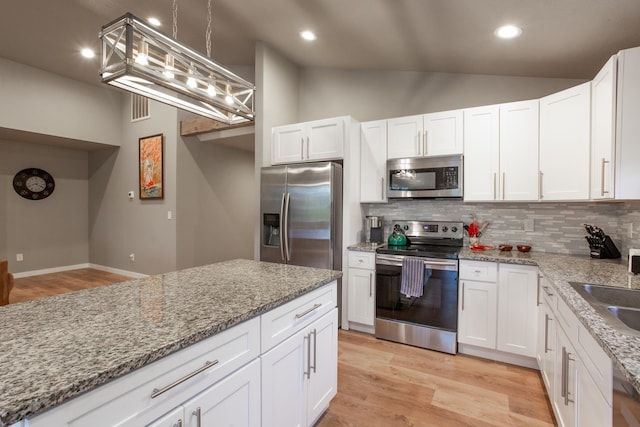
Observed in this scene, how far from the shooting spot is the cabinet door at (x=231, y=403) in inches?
39.7

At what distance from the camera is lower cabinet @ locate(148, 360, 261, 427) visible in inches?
37.9

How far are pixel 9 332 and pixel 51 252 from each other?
20.8 ft

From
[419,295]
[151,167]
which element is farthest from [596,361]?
[151,167]

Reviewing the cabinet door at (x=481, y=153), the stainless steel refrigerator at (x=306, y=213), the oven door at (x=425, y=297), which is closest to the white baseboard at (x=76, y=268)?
the stainless steel refrigerator at (x=306, y=213)

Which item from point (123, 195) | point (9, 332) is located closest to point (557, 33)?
point (9, 332)

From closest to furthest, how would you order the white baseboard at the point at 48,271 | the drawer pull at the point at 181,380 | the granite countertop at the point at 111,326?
the granite countertop at the point at 111,326, the drawer pull at the point at 181,380, the white baseboard at the point at 48,271

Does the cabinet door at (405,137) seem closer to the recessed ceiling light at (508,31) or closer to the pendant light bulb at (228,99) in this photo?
the recessed ceiling light at (508,31)

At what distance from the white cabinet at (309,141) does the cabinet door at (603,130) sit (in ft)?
6.57

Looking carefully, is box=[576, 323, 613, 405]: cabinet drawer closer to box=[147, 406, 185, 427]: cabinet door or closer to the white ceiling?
box=[147, 406, 185, 427]: cabinet door

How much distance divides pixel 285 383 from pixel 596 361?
49.5 inches

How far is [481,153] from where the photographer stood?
2.87 metres

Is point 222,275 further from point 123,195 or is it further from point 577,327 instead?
point 123,195

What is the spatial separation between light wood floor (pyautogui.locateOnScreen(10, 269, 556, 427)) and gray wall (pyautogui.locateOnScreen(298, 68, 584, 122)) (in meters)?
2.58

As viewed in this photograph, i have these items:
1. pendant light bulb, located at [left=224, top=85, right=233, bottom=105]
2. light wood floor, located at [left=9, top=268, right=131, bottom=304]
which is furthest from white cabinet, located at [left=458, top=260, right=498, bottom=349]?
light wood floor, located at [left=9, top=268, right=131, bottom=304]
